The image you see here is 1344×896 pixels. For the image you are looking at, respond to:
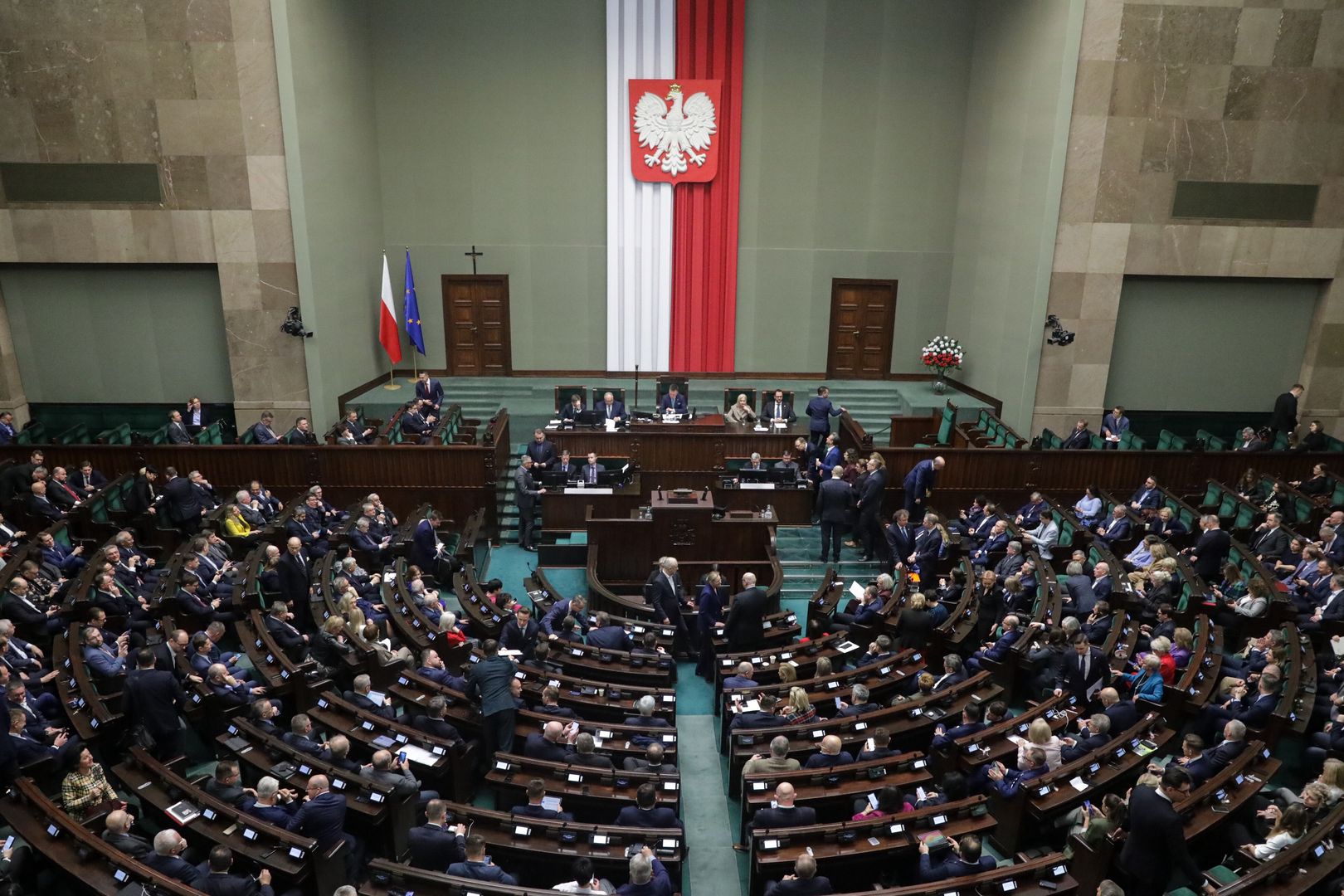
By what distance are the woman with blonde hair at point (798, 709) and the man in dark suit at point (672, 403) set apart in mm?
8207

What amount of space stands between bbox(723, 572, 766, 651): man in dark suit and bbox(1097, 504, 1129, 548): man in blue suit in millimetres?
5155

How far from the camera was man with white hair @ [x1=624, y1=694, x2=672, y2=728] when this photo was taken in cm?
781

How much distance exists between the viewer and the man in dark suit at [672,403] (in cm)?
1558

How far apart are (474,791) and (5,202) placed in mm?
14380

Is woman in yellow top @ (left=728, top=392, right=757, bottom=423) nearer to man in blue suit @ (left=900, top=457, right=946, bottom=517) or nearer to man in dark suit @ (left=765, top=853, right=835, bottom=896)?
man in blue suit @ (left=900, top=457, right=946, bottom=517)

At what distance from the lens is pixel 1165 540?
11.5 m

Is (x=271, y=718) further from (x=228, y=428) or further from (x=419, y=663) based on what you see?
(x=228, y=428)

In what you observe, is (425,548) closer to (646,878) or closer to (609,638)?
(609,638)

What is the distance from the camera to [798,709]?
7.77 metres

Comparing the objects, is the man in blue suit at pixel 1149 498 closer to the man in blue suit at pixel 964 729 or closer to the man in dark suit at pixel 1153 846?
the man in blue suit at pixel 964 729

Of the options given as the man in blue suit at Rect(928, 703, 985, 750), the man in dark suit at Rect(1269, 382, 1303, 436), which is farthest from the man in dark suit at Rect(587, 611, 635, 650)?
the man in dark suit at Rect(1269, 382, 1303, 436)

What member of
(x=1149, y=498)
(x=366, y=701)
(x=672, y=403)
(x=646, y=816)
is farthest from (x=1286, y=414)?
(x=366, y=701)

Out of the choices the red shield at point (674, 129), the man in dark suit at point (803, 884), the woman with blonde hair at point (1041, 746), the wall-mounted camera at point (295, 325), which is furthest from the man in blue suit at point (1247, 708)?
the wall-mounted camera at point (295, 325)

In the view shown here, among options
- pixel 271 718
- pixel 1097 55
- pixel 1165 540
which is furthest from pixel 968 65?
pixel 271 718
